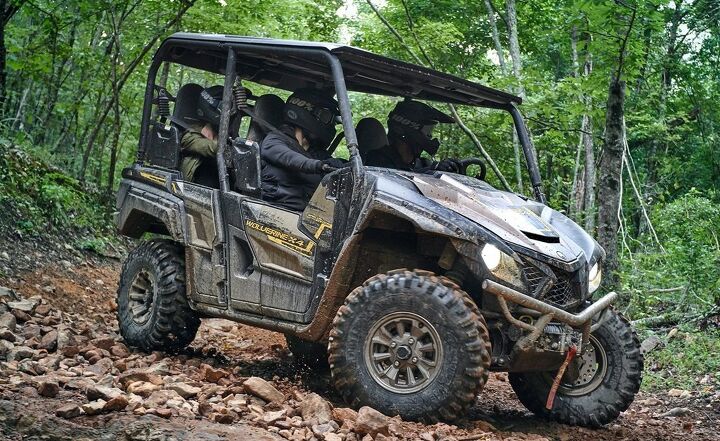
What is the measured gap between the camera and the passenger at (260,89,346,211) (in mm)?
5676

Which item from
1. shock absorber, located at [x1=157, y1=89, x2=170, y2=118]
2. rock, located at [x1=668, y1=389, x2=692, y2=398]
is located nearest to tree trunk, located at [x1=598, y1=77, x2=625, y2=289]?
rock, located at [x1=668, y1=389, x2=692, y2=398]

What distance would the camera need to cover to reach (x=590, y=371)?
17.7ft

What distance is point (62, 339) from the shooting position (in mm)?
6102

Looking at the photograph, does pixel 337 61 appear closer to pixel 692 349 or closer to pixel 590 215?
pixel 692 349

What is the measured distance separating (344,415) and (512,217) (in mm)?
1432

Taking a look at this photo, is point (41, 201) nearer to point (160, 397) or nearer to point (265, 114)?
point (265, 114)

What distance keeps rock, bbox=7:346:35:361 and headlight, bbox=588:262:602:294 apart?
3380mm

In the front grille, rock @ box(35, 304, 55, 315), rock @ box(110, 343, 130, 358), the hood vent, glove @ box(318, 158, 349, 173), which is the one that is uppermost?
glove @ box(318, 158, 349, 173)

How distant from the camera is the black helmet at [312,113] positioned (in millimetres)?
6008

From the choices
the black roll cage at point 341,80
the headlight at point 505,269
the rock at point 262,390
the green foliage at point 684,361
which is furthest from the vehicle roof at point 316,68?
the green foliage at point 684,361

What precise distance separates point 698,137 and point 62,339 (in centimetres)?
1466

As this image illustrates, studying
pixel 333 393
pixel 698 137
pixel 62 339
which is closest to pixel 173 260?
pixel 62 339

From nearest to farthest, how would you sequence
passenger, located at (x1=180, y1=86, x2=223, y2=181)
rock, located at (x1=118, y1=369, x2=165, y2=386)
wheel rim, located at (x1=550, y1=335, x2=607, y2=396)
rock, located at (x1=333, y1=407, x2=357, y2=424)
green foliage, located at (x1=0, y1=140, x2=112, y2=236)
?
1. rock, located at (x1=333, y1=407, x2=357, y2=424)
2. rock, located at (x1=118, y1=369, x2=165, y2=386)
3. wheel rim, located at (x1=550, y1=335, x2=607, y2=396)
4. passenger, located at (x1=180, y1=86, x2=223, y2=181)
5. green foliage, located at (x1=0, y1=140, x2=112, y2=236)

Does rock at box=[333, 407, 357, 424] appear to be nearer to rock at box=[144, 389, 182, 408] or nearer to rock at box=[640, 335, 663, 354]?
rock at box=[144, 389, 182, 408]
